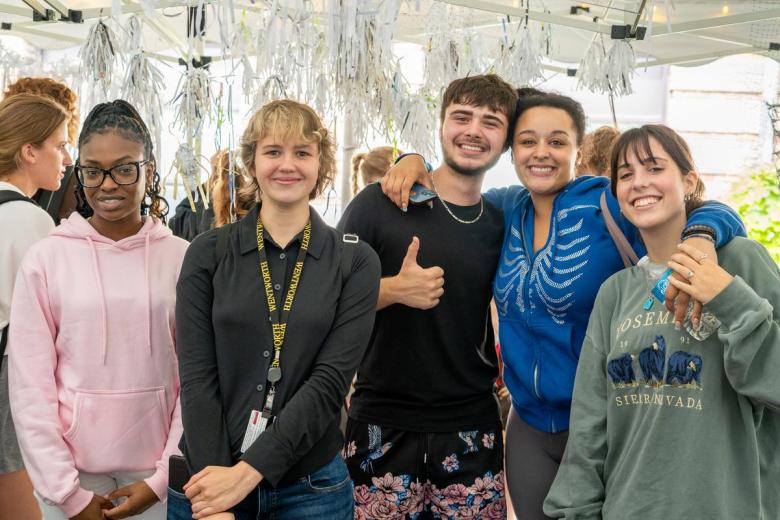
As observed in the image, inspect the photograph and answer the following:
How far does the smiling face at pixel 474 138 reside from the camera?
6.95 ft

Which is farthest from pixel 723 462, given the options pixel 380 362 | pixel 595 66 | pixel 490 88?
pixel 595 66

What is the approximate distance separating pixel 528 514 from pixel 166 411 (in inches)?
35.5

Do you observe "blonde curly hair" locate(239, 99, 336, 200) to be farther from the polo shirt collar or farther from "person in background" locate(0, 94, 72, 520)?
"person in background" locate(0, 94, 72, 520)

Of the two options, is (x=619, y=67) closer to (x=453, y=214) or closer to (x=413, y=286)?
(x=453, y=214)

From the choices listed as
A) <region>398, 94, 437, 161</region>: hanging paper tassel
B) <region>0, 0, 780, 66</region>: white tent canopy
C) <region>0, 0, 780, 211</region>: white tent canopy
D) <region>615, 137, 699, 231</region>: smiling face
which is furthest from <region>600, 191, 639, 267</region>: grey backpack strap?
<region>0, 0, 780, 66</region>: white tent canopy

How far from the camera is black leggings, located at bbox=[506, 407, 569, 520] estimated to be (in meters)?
1.98

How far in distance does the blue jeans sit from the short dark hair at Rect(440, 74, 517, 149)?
985mm

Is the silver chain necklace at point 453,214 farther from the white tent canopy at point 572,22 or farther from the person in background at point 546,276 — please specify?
the white tent canopy at point 572,22

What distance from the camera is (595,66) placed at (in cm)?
353

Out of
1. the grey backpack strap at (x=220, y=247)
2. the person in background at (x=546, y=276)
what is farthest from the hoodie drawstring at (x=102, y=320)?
the person in background at (x=546, y=276)

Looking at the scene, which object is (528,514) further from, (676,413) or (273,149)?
(273,149)

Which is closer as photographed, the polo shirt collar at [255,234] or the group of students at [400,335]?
the group of students at [400,335]

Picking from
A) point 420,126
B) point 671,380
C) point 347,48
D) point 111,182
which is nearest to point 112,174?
point 111,182

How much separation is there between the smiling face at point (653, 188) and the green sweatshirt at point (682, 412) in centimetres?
13
